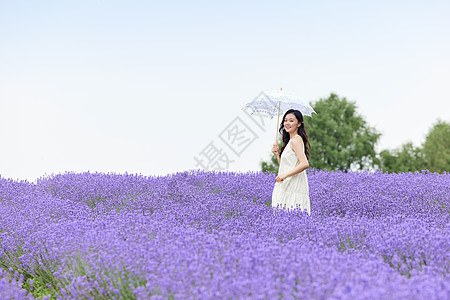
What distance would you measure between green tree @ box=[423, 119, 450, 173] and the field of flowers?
15292 millimetres

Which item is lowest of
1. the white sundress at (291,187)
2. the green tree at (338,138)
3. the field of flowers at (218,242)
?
the field of flowers at (218,242)

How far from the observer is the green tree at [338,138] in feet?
58.1

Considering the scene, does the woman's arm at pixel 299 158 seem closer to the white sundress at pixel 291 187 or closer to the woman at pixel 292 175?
the woman at pixel 292 175

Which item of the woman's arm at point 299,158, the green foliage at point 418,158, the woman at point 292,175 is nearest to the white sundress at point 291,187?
the woman at point 292,175

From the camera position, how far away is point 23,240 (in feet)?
14.7

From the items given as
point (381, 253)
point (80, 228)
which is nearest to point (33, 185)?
point (80, 228)

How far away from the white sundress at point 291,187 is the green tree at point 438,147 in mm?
16987

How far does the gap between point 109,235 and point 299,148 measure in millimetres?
2663

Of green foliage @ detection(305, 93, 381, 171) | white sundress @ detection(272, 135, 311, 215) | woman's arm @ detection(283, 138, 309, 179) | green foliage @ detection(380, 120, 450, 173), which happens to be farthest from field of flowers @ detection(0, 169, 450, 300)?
green foliage @ detection(380, 120, 450, 173)

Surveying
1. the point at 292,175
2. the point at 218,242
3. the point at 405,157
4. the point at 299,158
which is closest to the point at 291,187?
the point at 292,175

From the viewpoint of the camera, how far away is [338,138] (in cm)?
1853

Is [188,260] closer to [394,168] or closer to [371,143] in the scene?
[371,143]

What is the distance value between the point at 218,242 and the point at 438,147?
73.4 ft

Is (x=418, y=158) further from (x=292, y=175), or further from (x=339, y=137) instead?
(x=292, y=175)
